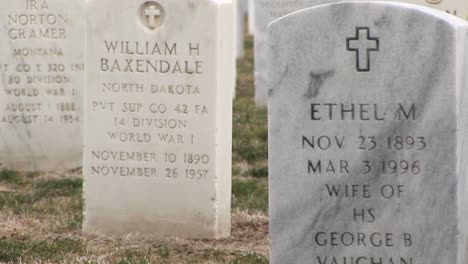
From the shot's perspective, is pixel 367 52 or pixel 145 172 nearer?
pixel 367 52

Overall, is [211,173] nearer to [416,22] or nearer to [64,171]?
[416,22]

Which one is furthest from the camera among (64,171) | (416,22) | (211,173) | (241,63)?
(241,63)

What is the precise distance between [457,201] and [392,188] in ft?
0.89

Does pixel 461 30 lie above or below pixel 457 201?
above

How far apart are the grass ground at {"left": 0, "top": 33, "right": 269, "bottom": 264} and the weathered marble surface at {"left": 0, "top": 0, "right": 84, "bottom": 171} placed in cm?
24

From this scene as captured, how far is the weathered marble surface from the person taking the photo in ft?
33.2

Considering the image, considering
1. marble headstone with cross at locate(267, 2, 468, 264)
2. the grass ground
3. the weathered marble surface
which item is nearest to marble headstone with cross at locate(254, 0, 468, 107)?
the grass ground

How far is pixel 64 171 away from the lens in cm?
1024

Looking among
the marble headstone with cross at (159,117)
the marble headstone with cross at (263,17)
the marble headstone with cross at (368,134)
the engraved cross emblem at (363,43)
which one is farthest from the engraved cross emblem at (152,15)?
the marble headstone with cross at (263,17)

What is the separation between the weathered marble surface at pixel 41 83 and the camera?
10117mm

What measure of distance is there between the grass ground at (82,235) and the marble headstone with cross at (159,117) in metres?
0.17

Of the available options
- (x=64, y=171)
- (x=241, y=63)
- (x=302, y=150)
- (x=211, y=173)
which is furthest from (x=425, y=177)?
(x=241, y=63)

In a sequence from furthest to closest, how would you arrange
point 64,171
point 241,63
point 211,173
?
1. point 241,63
2. point 64,171
3. point 211,173

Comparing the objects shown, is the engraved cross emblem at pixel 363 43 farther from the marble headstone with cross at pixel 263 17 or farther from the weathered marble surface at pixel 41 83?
the marble headstone with cross at pixel 263 17
